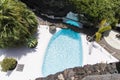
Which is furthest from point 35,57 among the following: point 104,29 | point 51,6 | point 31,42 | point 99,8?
point 99,8

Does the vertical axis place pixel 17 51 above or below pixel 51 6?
below

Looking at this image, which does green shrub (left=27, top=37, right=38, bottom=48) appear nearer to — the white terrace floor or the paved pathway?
the white terrace floor

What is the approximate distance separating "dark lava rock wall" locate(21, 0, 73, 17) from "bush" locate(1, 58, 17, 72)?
591cm

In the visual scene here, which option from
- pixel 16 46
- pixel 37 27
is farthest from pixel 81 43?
pixel 16 46

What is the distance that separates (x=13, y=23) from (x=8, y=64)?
3284 millimetres

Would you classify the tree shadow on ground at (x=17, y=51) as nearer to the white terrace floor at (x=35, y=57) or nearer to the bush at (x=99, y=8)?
the white terrace floor at (x=35, y=57)

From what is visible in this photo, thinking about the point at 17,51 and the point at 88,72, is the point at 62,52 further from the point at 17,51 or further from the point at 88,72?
the point at 88,72

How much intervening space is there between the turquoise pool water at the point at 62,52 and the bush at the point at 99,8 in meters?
2.63

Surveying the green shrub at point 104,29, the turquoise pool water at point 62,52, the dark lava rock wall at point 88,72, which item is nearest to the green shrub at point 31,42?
the turquoise pool water at point 62,52

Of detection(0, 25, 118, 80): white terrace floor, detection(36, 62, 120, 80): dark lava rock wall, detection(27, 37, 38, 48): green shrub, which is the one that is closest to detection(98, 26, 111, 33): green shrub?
detection(0, 25, 118, 80): white terrace floor

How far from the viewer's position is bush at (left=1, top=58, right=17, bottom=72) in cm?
2175

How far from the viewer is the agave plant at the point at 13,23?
840 inches

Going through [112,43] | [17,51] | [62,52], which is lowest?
[17,51]

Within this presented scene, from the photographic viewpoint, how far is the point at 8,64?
21.7m
